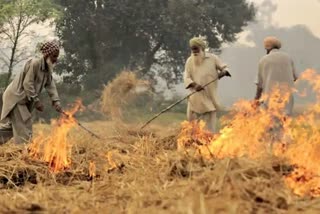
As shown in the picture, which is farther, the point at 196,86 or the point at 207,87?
the point at 207,87

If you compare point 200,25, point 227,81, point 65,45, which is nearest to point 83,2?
point 65,45

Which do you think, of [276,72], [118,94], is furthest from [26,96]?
[276,72]

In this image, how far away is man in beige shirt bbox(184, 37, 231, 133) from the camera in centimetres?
1032

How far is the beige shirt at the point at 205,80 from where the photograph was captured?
1035 centimetres

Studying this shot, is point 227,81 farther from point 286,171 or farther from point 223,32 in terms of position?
point 286,171

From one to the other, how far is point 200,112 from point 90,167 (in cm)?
418

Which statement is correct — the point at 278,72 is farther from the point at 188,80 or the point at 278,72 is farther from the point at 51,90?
the point at 51,90

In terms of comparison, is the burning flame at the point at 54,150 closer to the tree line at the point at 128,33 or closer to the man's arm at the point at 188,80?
the man's arm at the point at 188,80

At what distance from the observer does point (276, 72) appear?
9898mm

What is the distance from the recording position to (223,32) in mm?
34938

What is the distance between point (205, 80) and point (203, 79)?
36 mm

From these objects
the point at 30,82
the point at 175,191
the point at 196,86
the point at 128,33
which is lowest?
the point at 175,191

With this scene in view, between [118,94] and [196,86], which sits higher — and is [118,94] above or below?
above

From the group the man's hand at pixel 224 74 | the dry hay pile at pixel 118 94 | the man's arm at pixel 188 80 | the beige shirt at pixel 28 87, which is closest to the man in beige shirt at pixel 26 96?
the beige shirt at pixel 28 87
